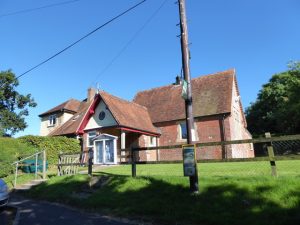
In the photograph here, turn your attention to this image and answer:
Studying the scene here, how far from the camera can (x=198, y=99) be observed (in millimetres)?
28344

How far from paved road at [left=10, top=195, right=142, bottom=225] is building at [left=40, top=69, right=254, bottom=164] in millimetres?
12760

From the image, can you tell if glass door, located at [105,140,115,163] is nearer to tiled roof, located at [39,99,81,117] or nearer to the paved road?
the paved road

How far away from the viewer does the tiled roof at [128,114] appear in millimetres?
25109

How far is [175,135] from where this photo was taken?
28.0 meters

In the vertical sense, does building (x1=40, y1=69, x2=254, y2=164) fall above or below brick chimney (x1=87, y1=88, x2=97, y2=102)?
below

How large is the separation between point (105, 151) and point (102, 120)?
9.55ft

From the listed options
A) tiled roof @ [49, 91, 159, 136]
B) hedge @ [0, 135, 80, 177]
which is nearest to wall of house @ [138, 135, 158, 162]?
tiled roof @ [49, 91, 159, 136]

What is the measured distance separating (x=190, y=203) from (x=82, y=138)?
22.4m

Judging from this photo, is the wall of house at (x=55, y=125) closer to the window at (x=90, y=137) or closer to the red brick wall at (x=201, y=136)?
the window at (x=90, y=137)

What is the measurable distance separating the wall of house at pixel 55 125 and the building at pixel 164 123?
25.8ft

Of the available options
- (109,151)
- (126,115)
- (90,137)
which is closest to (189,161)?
(109,151)

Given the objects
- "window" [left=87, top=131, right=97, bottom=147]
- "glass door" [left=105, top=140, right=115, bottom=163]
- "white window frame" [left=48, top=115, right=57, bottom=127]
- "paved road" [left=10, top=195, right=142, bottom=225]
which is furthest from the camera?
"white window frame" [left=48, top=115, right=57, bottom=127]

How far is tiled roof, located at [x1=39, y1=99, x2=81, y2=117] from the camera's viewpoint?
3965 centimetres

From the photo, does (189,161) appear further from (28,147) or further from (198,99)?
(198,99)
